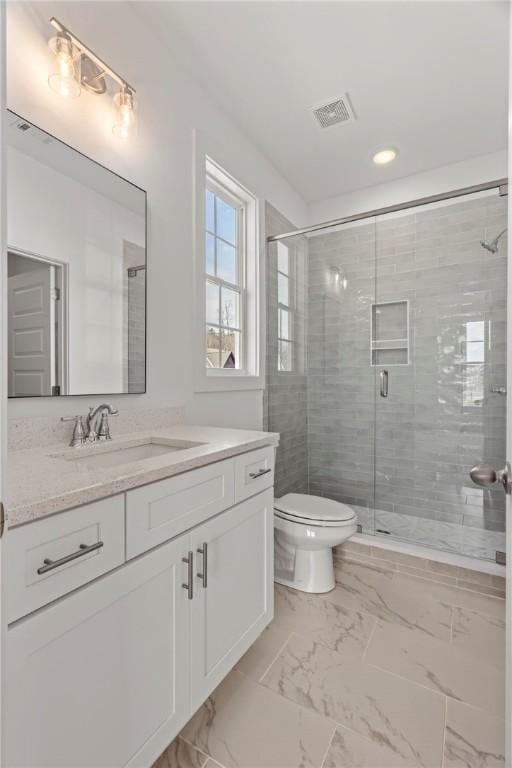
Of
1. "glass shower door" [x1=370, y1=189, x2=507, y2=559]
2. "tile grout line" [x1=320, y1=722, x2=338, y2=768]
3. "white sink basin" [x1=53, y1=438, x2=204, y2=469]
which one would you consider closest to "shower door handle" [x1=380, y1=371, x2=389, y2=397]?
"glass shower door" [x1=370, y1=189, x2=507, y2=559]

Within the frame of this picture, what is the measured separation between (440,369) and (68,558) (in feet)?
8.56

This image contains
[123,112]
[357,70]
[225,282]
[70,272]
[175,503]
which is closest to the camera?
[175,503]

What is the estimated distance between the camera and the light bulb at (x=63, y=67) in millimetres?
1184

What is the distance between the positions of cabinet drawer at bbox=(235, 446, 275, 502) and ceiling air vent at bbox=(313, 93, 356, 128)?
1914mm

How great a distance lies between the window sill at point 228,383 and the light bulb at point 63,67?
3.94 feet

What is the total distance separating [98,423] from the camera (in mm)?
1302

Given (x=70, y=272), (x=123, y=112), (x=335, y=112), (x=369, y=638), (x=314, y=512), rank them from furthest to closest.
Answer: (x=335, y=112) < (x=314, y=512) < (x=369, y=638) < (x=123, y=112) < (x=70, y=272)

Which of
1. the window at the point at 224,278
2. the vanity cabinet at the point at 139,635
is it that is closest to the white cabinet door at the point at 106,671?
the vanity cabinet at the point at 139,635

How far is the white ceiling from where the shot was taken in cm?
153

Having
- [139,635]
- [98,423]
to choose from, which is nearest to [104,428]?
[98,423]

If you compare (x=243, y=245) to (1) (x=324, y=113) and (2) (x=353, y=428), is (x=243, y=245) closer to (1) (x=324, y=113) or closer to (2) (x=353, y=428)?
(1) (x=324, y=113)

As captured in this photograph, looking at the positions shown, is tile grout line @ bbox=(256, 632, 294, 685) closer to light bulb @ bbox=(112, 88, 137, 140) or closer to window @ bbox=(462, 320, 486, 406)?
window @ bbox=(462, 320, 486, 406)

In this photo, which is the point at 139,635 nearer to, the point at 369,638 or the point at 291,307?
the point at 369,638

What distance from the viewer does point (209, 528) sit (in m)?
1.12
